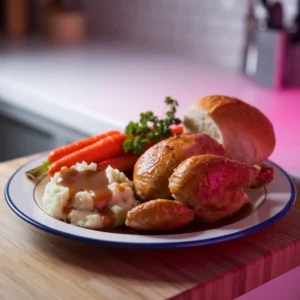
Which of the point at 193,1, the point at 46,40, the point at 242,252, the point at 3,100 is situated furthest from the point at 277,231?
the point at 46,40

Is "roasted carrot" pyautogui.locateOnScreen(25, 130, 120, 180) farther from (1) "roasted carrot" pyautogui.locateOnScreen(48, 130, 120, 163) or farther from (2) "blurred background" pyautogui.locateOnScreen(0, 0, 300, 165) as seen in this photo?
(2) "blurred background" pyautogui.locateOnScreen(0, 0, 300, 165)

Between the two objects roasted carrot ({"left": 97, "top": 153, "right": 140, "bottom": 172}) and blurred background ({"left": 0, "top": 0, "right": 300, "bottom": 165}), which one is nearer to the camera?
roasted carrot ({"left": 97, "top": 153, "right": 140, "bottom": 172})

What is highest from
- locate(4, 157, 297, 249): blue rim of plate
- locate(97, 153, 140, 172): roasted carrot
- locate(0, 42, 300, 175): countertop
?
locate(4, 157, 297, 249): blue rim of plate

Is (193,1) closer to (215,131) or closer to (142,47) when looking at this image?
(142,47)

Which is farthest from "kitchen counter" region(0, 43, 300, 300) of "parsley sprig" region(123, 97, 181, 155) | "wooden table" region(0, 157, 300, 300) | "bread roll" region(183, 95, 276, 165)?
"parsley sprig" region(123, 97, 181, 155)

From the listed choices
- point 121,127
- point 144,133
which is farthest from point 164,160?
point 121,127

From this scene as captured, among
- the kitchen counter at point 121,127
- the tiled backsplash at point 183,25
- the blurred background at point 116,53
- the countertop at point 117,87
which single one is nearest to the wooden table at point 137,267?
the kitchen counter at point 121,127
